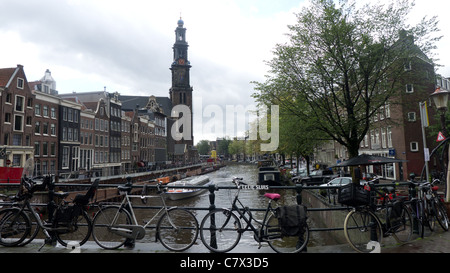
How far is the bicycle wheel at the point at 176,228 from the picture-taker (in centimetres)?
515

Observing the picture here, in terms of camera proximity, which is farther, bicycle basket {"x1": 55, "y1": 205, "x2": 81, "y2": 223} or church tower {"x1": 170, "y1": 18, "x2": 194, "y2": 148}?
church tower {"x1": 170, "y1": 18, "x2": 194, "y2": 148}

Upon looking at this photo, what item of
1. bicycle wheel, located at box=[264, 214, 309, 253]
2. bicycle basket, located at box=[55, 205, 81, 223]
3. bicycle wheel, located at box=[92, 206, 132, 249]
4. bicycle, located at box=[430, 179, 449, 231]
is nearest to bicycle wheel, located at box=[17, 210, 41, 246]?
bicycle basket, located at box=[55, 205, 81, 223]

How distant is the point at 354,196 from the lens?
5.08 m

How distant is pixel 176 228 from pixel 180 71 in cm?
9919

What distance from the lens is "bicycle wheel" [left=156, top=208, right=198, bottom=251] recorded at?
5.15 m

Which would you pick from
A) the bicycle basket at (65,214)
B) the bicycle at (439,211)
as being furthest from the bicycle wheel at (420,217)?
the bicycle basket at (65,214)

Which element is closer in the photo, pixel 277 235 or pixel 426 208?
pixel 277 235

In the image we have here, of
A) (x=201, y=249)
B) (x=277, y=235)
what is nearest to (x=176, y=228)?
(x=201, y=249)

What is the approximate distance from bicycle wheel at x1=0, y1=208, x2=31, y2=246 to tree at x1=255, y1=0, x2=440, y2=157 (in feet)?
50.8

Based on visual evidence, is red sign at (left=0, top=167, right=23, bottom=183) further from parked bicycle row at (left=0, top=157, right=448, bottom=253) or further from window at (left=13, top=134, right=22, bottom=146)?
parked bicycle row at (left=0, top=157, right=448, bottom=253)

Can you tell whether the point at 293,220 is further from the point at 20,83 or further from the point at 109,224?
the point at 20,83

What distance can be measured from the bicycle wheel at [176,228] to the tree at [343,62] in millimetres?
13983
